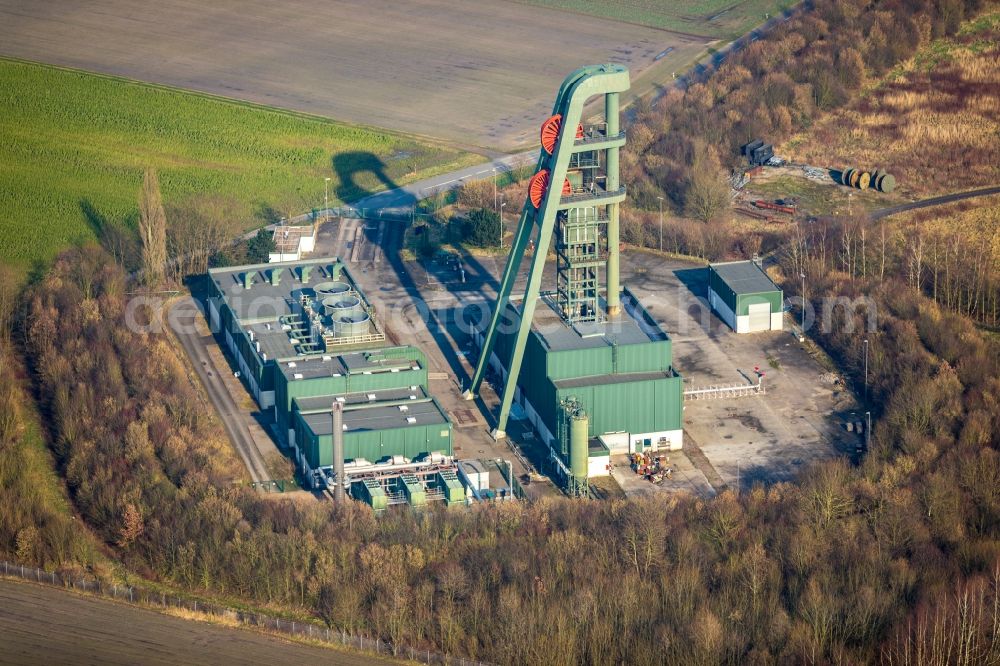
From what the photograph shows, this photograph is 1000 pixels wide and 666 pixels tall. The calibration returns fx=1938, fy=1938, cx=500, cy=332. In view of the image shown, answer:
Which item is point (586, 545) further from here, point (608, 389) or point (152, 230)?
point (152, 230)

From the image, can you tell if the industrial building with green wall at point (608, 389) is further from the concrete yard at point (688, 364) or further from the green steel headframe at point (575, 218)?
the green steel headframe at point (575, 218)

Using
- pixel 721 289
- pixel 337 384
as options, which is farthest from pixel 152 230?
pixel 721 289

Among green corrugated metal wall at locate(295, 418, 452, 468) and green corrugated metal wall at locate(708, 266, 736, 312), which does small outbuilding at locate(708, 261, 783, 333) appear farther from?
green corrugated metal wall at locate(295, 418, 452, 468)

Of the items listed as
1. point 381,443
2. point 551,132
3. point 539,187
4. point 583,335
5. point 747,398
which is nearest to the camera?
point 381,443

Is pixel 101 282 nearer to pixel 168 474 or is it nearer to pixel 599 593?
pixel 168 474

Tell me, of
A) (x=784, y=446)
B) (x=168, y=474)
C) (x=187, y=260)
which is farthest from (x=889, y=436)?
(x=187, y=260)

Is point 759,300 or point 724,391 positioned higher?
point 759,300

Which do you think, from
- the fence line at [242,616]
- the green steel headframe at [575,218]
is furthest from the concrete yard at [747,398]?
the fence line at [242,616]
